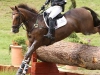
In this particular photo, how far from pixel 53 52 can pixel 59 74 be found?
0.64 m

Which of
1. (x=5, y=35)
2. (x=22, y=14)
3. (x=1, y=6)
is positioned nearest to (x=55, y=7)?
(x=22, y=14)

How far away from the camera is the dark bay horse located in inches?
272

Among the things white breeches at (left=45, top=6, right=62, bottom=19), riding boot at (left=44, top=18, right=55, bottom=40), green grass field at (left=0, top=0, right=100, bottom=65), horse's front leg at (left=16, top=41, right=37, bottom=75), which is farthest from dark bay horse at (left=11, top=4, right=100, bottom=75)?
green grass field at (left=0, top=0, right=100, bottom=65)

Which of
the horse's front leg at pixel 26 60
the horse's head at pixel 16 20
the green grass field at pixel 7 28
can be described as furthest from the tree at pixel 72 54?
the green grass field at pixel 7 28

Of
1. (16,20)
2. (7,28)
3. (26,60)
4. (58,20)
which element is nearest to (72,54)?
(58,20)

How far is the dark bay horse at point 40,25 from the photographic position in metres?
6.91

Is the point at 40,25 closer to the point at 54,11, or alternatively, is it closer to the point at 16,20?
the point at 54,11

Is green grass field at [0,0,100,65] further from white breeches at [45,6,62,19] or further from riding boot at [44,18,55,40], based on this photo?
riding boot at [44,18,55,40]

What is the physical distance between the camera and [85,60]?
659cm

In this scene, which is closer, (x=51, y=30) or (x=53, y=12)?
(x=51, y=30)

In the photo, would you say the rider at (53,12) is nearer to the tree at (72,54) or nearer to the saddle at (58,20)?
the saddle at (58,20)

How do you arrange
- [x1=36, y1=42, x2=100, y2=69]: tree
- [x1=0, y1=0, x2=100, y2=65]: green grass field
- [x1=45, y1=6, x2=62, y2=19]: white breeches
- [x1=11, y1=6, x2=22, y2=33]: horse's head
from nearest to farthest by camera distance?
1. [x1=36, y1=42, x2=100, y2=69]: tree
2. [x1=11, y1=6, x2=22, y2=33]: horse's head
3. [x1=45, y1=6, x2=62, y2=19]: white breeches
4. [x1=0, y1=0, x2=100, y2=65]: green grass field

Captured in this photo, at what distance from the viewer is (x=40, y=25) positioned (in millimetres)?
7055

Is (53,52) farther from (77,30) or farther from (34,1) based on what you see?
(34,1)
